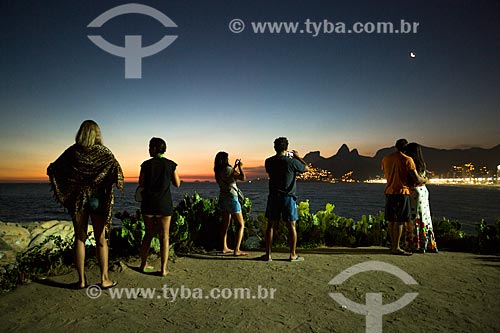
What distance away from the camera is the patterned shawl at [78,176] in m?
4.52

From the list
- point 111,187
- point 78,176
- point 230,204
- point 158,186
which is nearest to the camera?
point 78,176

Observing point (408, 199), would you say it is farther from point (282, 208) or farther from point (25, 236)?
point (25, 236)

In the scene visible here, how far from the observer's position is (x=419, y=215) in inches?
263

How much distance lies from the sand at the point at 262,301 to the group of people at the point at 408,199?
2.26 ft

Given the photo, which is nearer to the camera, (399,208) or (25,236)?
(399,208)

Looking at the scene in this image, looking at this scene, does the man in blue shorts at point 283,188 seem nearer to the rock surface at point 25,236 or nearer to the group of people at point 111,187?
the group of people at point 111,187

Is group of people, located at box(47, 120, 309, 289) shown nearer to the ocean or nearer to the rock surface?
the ocean

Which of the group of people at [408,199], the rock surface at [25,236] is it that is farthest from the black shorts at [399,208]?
the rock surface at [25,236]

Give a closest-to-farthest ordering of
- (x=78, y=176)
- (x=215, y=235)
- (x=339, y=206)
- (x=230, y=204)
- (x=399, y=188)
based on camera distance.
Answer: (x=78, y=176)
(x=230, y=204)
(x=399, y=188)
(x=215, y=235)
(x=339, y=206)

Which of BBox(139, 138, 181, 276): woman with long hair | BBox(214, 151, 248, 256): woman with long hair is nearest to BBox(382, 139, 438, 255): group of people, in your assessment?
BBox(214, 151, 248, 256): woman with long hair

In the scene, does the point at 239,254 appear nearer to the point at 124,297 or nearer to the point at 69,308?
the point at 124,297

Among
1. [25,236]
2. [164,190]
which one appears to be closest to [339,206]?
[25,236]

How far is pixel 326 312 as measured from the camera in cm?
392

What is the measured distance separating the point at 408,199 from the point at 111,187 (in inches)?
203
